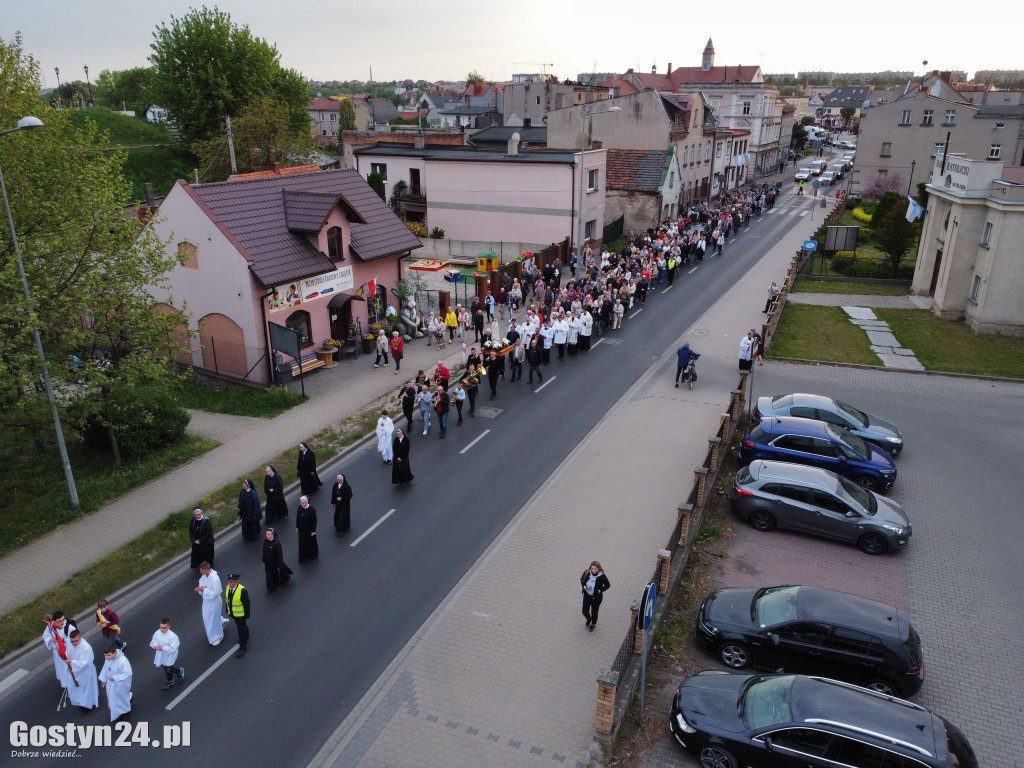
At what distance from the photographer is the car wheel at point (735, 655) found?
10.8 meters

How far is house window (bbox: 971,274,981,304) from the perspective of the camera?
27375mm

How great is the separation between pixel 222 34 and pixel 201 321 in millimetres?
39082

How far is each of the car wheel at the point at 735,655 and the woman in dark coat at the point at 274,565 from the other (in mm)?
7344

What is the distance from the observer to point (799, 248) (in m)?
42.9

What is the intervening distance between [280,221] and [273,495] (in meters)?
12.4

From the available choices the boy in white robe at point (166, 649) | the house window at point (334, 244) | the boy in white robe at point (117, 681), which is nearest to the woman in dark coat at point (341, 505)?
the boy in white robe at point (166, 649)

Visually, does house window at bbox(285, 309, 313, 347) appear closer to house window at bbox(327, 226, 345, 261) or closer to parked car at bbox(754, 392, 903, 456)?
house window at bbox(327, 226, 345, 261)

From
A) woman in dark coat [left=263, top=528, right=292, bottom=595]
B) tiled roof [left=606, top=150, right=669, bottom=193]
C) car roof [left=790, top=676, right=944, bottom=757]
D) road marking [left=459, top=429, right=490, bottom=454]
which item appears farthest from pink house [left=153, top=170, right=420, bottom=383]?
tiled roof [left=606, top=150, right=669, bottom=193]

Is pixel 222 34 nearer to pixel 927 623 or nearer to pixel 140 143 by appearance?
pixel 140 143

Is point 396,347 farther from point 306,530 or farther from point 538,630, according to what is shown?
point 538,630

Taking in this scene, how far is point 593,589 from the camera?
11305 mm

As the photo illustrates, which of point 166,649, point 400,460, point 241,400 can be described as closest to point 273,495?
point 400,460

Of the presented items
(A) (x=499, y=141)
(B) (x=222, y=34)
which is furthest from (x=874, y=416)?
(B) (x=222, y=34)

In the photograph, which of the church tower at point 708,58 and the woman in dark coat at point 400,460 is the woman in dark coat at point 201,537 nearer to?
the woman in dark coat at point 400,460
